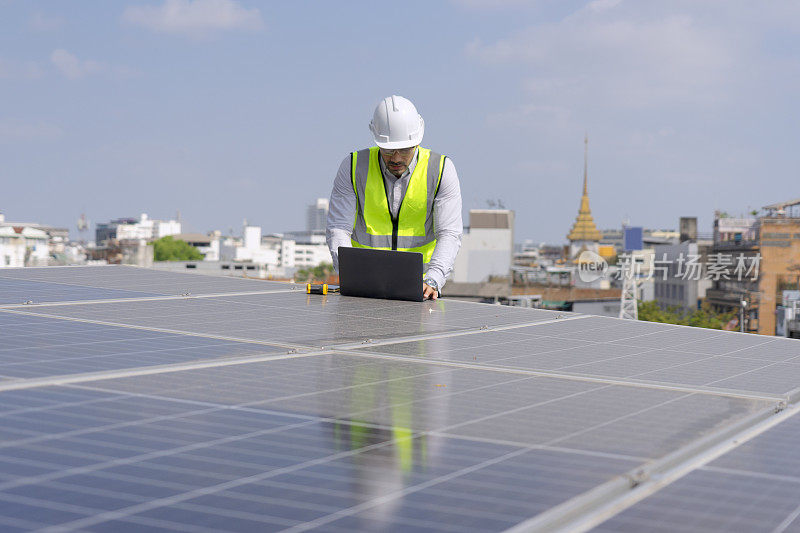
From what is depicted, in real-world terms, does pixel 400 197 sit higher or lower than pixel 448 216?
higher

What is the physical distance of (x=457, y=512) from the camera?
2.51 m

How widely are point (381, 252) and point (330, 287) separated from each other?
120cm

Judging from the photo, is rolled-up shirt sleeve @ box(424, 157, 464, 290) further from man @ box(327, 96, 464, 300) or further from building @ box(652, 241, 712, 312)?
building @ box(652, 241, 712, 312)

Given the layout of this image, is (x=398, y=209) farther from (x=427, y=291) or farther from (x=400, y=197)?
(x=427, y=291)

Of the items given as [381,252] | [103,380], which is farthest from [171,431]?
[381,252]

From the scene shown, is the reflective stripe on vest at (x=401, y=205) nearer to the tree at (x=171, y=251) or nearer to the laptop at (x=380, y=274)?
the laptop at (x=380, y=274)

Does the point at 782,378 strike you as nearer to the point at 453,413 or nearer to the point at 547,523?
the point at 453,413

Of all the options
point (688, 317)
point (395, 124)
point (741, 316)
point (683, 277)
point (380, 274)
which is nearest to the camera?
point (380, 274)

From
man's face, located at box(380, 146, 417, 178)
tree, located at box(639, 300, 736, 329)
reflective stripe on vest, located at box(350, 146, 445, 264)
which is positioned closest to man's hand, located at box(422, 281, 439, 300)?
reflective stripe on vest, located at box(350, 146, 445, 264)

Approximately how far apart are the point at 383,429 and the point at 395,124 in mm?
5305

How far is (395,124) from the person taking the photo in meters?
8.37

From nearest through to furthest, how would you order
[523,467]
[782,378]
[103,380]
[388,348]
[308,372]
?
[523,467]
[103,380]
[308,372]
[782,378]
[388,348]

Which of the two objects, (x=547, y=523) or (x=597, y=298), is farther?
(x=597, y=298)

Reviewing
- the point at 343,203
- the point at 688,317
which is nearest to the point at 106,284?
the point at 343,203
